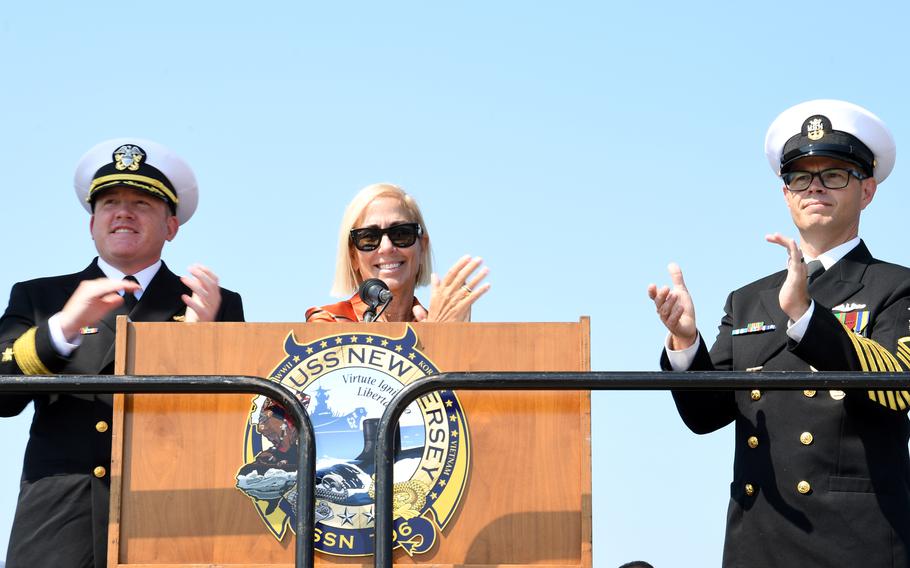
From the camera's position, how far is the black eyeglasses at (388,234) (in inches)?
203

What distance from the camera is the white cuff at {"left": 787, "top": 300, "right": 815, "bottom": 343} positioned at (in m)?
4.13

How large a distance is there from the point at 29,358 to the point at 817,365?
2.60m

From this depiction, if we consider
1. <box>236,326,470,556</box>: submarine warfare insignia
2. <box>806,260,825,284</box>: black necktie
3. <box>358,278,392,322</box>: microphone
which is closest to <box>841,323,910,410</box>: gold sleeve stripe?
<box>806,260,825,284</box>: black necktie

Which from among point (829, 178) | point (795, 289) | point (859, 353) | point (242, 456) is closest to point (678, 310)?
point (795, 289)

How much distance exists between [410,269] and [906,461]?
1.94 m

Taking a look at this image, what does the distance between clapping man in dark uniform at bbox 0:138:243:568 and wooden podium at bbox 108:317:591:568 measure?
1.94 ft

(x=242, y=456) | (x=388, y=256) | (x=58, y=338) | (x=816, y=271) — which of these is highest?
(x=388, y=256)

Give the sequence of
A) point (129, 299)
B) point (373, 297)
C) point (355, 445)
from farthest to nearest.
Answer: point (129, 299)
point (373, 297)
point (355, 445)

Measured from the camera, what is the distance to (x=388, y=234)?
5152mm

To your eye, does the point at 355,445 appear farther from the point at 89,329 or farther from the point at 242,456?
the point at 89,329

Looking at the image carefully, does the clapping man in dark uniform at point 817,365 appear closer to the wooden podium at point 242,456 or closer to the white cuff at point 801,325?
the white cuff at point 801,325

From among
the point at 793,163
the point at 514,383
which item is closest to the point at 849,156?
the point at 793,163

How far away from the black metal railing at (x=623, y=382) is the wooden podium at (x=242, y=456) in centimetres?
18

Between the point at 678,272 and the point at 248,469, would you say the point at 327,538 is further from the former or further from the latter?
the point at 678,272
